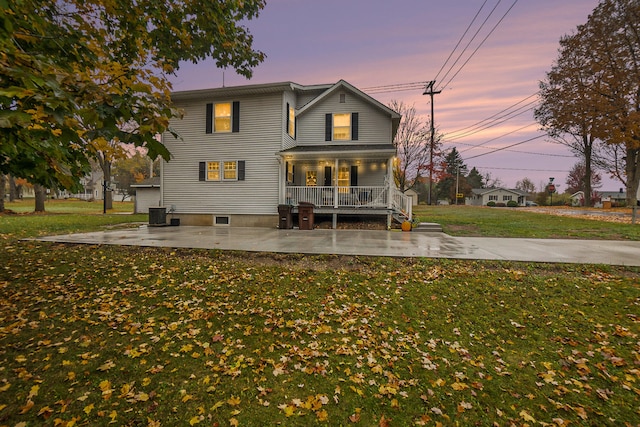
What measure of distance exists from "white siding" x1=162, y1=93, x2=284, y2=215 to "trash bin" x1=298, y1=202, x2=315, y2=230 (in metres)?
1.94

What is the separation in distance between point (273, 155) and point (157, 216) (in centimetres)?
668

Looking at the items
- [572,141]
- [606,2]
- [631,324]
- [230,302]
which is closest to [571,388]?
[631,324]

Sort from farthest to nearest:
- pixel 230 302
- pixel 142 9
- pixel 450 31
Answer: pixel 450 31
pixel 142 9
pixel 230 302

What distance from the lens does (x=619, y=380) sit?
119 inches

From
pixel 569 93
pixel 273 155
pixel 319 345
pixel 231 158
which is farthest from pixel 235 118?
pixel 569 93

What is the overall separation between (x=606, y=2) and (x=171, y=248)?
120ft

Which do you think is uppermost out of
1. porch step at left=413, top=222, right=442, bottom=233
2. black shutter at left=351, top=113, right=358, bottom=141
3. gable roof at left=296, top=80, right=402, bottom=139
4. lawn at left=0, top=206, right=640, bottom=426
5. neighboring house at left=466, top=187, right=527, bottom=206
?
gable roof at left=296, top=80, right=402, bottom=139

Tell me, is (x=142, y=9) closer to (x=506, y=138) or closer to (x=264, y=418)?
(x=264, y=418)

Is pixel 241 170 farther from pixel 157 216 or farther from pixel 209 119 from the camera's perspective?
pixel 157 216

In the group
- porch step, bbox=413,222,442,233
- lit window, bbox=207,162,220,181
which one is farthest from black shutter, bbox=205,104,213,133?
porch step, bbox=413,222,442,233

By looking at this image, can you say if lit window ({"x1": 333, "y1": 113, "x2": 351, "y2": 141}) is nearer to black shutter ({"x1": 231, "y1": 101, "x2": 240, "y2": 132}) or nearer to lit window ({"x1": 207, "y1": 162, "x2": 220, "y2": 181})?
black shutter ({"x1": 231, "y1": 101, "x2": 240, "y2": 132})

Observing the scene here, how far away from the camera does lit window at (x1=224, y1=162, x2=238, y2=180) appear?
13.9 m

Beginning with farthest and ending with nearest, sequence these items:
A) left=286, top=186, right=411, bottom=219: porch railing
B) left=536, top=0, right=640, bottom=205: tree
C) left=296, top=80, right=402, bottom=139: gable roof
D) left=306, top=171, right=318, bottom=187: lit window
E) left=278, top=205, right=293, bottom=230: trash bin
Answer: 1. left=536, top=0, right=640, bottom=205: tree
2. left=306, top=171, right=318, bottom=187: lit window
3. left=296, top=80, right=402, bottom=139: gable roof
4. left=286, top=186, right=411, bottom=219: porch railing
5. left=278, top=205, right=293, bottom=230: trash bin

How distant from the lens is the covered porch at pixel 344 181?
12617 millimetres
